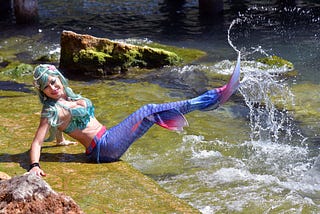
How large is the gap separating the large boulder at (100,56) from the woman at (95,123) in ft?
17.9

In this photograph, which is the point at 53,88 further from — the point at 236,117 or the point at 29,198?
the point at 236,117

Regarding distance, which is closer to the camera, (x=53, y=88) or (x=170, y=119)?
(x=53, y=88)

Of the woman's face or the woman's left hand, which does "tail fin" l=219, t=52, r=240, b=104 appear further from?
the woman's left hand

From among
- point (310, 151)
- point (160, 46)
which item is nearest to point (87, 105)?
point (310, 151)

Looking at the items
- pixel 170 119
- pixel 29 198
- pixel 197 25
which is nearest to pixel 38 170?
pixel 170 119

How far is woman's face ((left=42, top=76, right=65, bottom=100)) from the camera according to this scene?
4.93 metres

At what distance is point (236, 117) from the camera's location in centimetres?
805

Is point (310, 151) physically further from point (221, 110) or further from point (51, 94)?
point (51, 94)

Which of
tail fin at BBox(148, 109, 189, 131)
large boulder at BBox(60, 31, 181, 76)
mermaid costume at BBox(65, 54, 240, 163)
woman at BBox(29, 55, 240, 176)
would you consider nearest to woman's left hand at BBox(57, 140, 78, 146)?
woman at BBox(29, 55, 240, 176)

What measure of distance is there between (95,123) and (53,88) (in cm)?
61

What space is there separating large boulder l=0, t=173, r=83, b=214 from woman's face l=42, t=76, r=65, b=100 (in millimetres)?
1648

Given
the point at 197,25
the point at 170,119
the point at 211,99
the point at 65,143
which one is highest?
the point at 211,99

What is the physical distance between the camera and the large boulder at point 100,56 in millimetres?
10828

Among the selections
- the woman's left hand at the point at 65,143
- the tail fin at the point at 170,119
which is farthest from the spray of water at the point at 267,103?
the woman's left hand at the point at 65,143
